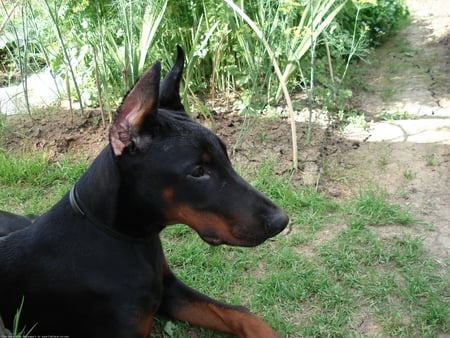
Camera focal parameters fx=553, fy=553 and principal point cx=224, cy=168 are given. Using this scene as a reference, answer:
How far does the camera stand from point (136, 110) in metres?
2.18

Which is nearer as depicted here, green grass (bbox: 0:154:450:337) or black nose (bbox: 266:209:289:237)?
black nose (bbox: 266:209:289:237)

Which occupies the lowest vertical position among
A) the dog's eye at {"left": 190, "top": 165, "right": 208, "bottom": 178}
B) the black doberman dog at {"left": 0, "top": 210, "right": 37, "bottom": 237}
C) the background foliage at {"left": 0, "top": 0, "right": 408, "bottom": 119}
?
the black doberman dog at {"left": 0, "top": 210, "right": 37, "bottom": 237}

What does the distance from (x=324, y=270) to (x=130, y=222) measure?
153cm

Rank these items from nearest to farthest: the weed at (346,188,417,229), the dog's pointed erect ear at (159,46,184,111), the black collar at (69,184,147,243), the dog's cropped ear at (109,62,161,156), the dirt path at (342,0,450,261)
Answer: the dog's cropped ear at (109,62,161,156)
the black collar at (69,184,147,243)
the dog's pointed erect ear at (159,46,184,111)
the weed at (346,188,417,229)
the dirt path at (342,0,450,261)

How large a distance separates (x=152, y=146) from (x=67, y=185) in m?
2.42

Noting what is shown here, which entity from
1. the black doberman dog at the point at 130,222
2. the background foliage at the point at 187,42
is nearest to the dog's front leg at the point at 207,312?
the black doberman dog at the point at 130,222

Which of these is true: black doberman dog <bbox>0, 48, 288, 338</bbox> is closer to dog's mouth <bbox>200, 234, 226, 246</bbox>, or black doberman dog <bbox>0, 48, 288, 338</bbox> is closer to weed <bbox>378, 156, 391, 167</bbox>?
dog's mouth <bbox>200, 234, 226, 246</bbox>

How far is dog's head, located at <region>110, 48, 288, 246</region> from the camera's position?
224cm

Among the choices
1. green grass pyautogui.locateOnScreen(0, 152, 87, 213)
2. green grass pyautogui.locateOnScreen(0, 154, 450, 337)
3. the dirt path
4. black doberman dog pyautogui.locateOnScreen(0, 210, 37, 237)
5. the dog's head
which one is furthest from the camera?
green grass pyautogui.locateOnScreen(0, 152, 87, 213)

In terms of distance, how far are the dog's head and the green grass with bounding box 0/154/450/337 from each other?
95 cm

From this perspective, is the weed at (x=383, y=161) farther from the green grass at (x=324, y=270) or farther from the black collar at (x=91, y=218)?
the black collar at (x=91, y=218)

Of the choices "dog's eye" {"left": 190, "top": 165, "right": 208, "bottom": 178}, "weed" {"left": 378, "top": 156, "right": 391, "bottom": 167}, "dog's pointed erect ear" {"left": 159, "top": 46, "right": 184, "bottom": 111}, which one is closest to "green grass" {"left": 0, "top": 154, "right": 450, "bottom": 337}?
"weed" {"left": 378, "top": 156, "right": 391, "bottom": 167}

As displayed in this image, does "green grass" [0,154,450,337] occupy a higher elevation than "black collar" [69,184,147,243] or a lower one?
lower

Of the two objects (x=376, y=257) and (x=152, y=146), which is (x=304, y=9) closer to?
(x=376, y=257)
